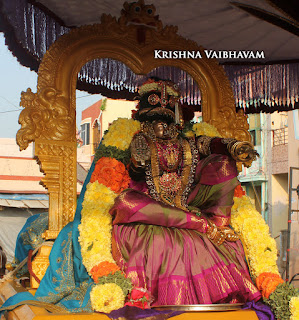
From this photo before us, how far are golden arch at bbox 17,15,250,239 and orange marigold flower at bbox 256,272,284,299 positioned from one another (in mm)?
1804

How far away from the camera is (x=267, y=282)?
3.37 metres

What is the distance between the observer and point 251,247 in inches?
146

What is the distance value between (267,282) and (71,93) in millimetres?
2576

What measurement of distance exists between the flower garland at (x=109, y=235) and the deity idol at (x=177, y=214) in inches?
4.0

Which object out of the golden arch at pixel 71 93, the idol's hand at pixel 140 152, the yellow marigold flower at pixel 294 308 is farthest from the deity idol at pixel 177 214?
the golden arch at pixel 71 93

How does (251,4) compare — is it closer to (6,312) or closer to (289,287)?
(289,287)

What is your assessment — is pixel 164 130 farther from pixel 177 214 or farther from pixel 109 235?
pixel 109 235

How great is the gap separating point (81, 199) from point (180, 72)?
2.30 meters

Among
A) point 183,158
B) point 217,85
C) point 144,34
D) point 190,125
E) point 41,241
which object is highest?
point 144,34

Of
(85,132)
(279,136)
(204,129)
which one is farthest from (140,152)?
(279,136)

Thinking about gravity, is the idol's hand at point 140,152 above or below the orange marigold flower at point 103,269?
above

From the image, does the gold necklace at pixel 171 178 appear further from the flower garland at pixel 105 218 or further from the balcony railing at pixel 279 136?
the balcony railing at pixel 279 136

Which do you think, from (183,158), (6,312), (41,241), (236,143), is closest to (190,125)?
(183,158)

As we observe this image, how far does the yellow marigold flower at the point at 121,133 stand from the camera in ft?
13.5
